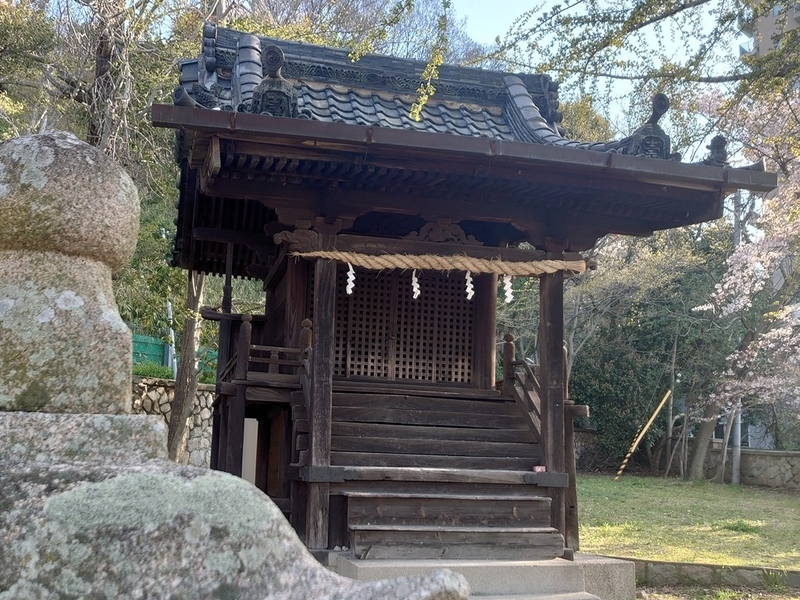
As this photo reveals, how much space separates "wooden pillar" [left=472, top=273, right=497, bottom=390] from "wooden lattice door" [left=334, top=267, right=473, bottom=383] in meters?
0.07

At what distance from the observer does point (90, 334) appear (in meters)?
2.36

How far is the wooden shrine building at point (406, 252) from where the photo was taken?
21.1ft

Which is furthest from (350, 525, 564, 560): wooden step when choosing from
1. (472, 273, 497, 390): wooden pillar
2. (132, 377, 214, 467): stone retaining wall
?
(132, 377, 214, 467): stone retaining wall

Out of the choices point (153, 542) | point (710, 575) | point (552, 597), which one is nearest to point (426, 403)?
point (552, 597)

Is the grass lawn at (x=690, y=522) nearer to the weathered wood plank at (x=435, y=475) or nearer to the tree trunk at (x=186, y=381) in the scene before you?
the weathered wood plank at (x=435, y=475)

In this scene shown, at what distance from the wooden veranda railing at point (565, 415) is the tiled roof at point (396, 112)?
8.06ft

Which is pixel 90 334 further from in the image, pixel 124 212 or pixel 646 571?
pixel 646 571

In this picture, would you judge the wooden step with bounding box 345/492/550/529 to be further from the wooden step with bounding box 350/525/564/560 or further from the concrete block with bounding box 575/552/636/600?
the concrete block with bounding box 575/552/636/600

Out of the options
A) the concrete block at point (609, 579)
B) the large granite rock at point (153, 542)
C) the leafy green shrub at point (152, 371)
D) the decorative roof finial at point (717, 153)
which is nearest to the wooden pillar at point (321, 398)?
the concrete block at point (609, 579)

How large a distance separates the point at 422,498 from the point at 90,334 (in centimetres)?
494

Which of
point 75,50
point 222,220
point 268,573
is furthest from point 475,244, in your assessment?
point 75,50

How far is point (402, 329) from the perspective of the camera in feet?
28.0

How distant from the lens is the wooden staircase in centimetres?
677

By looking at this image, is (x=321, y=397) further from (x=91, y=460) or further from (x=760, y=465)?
(x=760, y=465)
